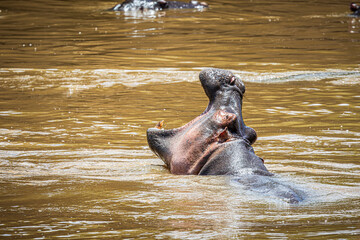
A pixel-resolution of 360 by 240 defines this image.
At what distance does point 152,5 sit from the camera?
21.1 metres

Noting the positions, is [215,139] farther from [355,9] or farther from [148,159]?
[355,9]

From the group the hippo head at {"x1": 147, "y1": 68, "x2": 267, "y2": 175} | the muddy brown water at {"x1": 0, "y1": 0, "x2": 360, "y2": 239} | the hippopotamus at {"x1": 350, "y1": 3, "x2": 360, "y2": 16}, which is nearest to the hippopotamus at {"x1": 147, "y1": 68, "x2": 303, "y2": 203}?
the hippo head at {"x1": 147, "y1": 68, "x2": 267, "y2": 175}

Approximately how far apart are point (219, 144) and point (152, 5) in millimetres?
16595

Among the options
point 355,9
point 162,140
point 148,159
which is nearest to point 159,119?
point 148,159

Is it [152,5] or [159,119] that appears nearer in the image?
[159,119]

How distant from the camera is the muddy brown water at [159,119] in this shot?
3.99m

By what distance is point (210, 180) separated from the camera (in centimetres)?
470

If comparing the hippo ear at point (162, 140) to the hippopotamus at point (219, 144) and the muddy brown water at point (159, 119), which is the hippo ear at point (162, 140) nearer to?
the hippopotamus at point (219, 144)

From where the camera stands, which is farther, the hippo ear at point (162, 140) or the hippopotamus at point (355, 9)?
the hippopotamus at point (355, 9)

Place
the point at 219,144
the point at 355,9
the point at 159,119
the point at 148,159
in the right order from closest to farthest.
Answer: the point at 219,144
the point at 148,159
the point at 159,119
the point at 355,9

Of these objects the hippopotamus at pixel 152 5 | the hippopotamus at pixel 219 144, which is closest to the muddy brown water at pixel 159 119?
the hippopotamus at pixel 219 144

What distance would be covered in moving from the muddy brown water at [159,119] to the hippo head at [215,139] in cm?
14

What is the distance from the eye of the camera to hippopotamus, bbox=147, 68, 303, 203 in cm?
470

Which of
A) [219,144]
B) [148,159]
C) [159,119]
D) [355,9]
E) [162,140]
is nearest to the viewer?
[219,144]
